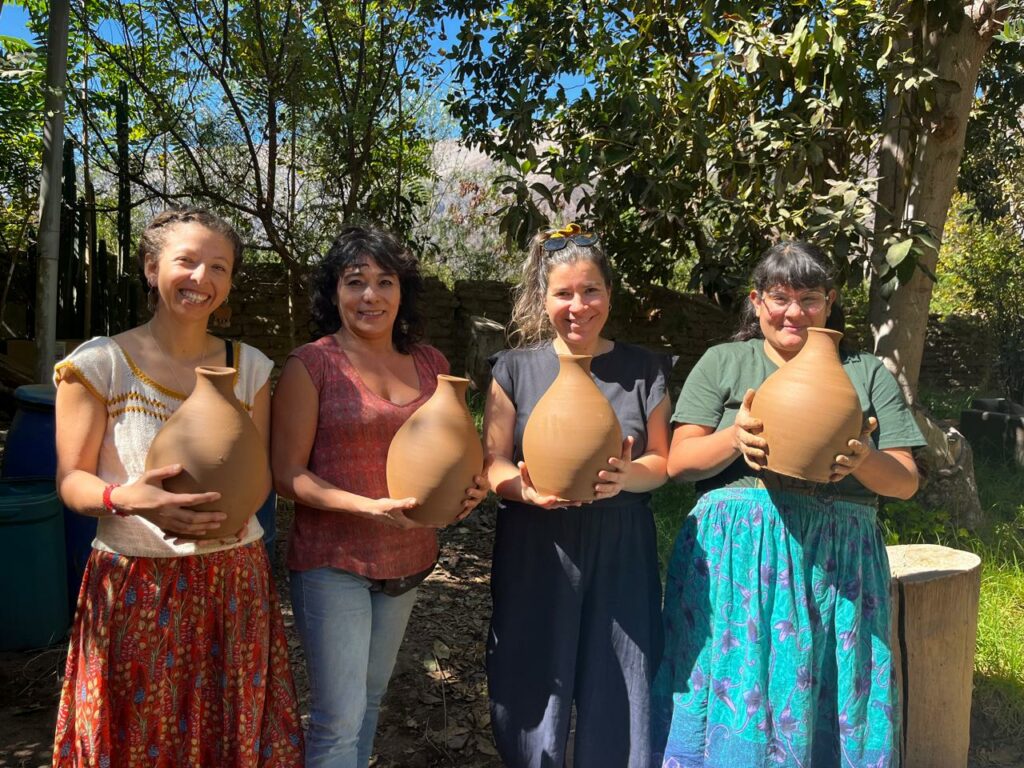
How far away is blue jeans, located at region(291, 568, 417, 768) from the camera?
1.89 meters

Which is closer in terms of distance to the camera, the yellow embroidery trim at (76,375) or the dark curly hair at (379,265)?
the yellow embroidery trim at (76,375)

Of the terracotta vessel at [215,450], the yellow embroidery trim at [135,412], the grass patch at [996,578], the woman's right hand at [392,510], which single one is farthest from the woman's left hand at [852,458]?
the grass patch at [996,578]

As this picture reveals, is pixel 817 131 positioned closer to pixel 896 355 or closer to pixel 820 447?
pixel 896 355

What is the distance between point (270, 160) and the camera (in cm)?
546

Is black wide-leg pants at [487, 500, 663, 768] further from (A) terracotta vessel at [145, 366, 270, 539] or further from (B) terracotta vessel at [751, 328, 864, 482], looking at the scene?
(A) terracotta vessel at [145, 366, 270, 539]

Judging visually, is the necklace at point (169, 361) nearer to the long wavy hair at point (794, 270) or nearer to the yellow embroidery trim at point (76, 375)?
the yellow embroidery trim at point (76, 375)

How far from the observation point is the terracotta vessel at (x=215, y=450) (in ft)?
5.37

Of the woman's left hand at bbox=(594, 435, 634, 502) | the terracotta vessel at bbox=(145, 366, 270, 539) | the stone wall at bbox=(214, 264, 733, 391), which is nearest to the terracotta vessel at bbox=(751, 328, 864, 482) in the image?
the woman's left hand at bbox=(594, 435, 634, 502)

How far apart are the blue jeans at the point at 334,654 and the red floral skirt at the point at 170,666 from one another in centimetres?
9

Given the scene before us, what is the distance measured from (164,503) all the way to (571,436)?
2.89 feet

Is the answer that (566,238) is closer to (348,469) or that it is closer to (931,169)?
(348,469)

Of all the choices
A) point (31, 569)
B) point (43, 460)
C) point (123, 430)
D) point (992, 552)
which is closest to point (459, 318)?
point (43, 460)

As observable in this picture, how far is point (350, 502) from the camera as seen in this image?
1856mm

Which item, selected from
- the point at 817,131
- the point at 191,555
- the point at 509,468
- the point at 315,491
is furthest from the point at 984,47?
the point at 191,555
